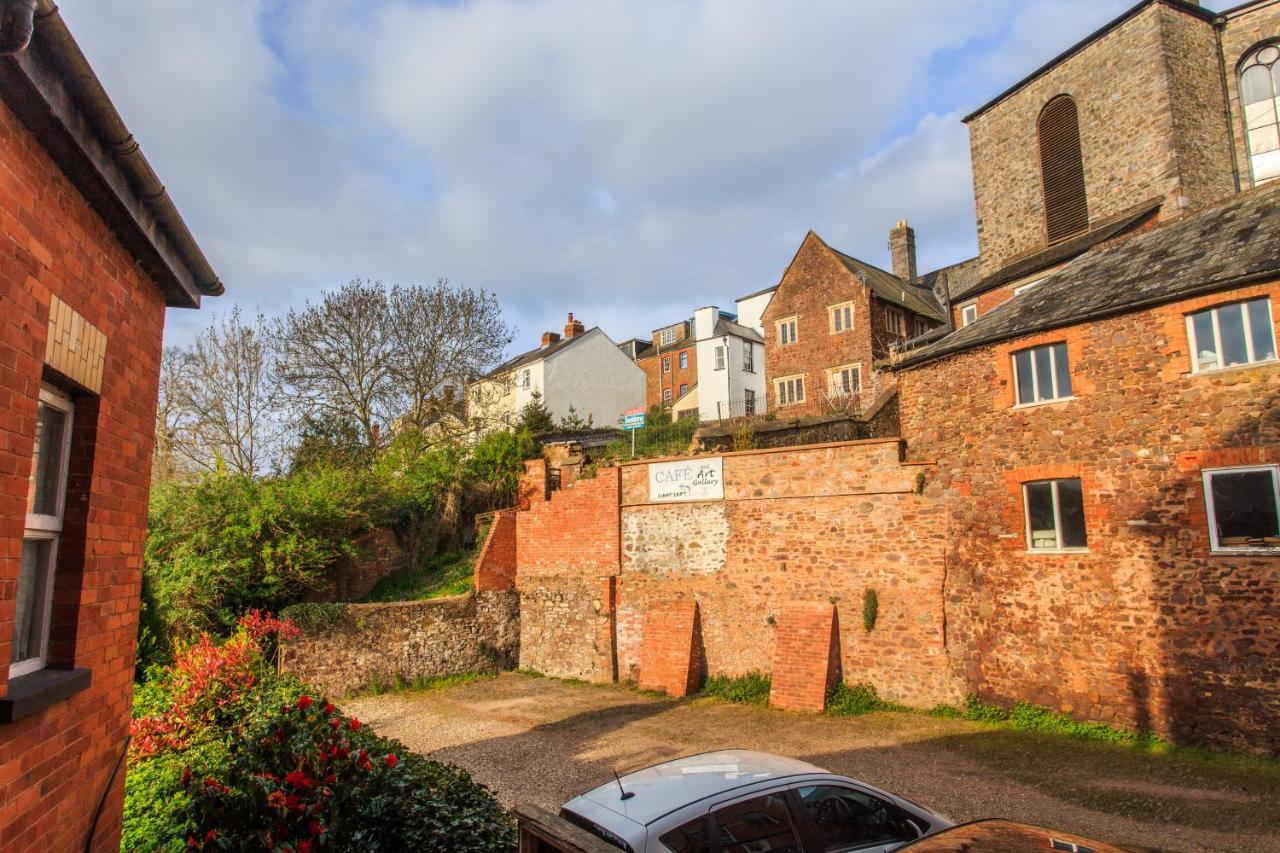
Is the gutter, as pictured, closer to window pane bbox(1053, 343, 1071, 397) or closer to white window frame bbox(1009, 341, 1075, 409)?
white window frame bbox(1009, 341, 1075, 409)

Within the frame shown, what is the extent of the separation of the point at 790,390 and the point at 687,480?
1895cm

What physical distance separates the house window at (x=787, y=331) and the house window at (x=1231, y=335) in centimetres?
2349

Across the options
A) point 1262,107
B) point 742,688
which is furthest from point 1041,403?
point 1262,107

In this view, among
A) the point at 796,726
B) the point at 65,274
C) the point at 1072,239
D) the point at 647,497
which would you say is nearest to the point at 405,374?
the point at 647,497

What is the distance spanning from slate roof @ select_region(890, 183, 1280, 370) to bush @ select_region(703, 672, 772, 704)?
22.7ft

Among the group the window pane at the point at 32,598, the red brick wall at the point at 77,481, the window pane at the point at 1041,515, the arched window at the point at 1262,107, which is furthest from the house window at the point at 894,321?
the window pane at the point at 32,598

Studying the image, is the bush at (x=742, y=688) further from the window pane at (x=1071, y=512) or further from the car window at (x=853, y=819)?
the car window at (x=853, y=819)

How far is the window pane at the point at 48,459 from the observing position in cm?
401

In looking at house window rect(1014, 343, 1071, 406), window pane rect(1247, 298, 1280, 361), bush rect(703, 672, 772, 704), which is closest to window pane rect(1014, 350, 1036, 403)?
house window rect(1014, 343, 1071, 406)

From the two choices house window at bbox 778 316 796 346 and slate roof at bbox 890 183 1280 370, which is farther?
house window at bbox 778 316 796 346

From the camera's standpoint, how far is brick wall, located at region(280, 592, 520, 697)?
54.6 ft

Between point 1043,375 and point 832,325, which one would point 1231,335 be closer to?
point 1043,375

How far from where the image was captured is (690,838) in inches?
199

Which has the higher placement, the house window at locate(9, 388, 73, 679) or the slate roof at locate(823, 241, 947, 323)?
the slate roof at locate(823, 241, 947, 323)
